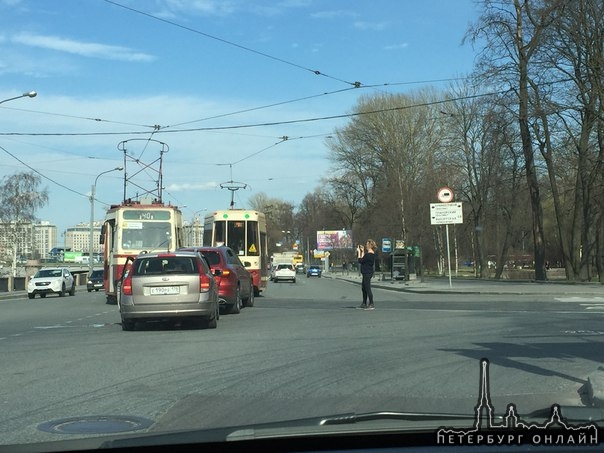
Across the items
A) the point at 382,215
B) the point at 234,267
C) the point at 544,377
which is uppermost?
the point at 382,215

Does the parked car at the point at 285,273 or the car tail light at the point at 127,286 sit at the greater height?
the car tail light at the point at 127,286

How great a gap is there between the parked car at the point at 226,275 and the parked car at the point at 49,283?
20361mm

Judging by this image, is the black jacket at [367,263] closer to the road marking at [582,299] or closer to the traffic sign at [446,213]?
the road marking at [582,299]

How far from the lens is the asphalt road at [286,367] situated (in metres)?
7.22

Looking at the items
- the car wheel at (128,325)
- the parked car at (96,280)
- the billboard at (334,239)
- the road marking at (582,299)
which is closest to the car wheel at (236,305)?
the car wheel at (128,325)

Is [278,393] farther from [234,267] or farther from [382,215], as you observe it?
[382,215]

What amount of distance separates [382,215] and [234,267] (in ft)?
125

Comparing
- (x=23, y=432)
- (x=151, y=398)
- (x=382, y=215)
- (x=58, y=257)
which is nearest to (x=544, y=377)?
(x=151, y=398)

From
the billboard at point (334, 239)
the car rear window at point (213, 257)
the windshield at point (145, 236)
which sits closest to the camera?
the car rear window at point (213, 257)

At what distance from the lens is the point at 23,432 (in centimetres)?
627

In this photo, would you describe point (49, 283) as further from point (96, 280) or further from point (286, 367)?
point (286, 367)

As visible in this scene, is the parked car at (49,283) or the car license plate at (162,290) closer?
the car license plate at (162,290)

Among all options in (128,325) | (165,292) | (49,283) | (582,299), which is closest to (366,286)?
(165,292)

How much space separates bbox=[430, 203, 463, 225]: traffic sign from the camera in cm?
3000
